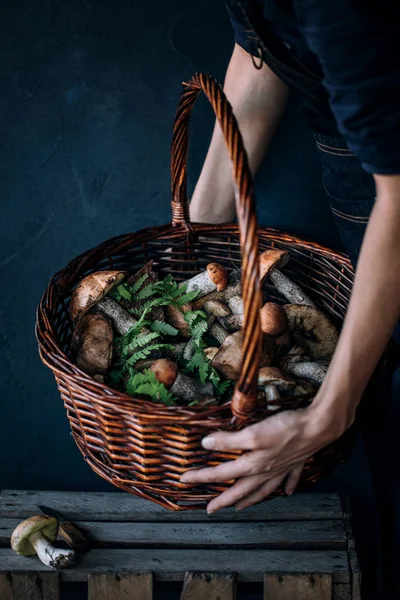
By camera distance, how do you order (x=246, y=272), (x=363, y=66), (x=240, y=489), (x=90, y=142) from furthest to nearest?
(x=90, y=142)
(x=240, y=489)
(x=246, y=272)
(x=363, y=66)

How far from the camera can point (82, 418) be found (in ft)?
3.26

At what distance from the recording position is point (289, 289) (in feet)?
4.15

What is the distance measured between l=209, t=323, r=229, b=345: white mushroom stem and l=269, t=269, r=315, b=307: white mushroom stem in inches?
6.1

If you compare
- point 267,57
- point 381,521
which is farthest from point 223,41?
point 381,521

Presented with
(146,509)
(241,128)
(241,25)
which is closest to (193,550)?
(146,509)

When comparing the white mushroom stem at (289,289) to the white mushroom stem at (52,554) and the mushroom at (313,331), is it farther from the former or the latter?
the white mushroom stem at (52,554)

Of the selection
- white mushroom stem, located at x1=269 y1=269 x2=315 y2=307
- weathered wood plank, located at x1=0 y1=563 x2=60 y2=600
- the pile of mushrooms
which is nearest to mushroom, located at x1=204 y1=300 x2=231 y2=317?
the pile of mushrooms

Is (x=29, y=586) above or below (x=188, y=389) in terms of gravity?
below

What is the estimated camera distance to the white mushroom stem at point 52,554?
120 centimetres

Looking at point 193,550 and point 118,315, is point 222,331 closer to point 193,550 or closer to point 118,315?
point 118,315

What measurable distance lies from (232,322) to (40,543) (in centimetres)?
55

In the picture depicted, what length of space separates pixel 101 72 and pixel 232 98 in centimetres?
32

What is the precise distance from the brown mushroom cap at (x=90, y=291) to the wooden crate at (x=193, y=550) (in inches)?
18.9

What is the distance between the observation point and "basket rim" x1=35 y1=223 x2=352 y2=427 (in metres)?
0.88
